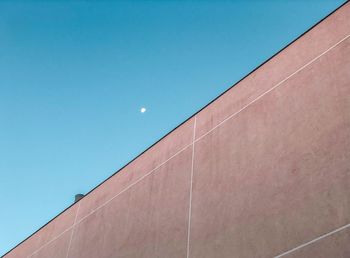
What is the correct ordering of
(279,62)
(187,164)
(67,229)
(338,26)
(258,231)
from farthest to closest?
(67,229) → (187,164) → (279,62) → (338,26) → (258,231)

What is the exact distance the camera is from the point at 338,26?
22.0 ft

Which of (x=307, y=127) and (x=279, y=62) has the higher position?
(x=279, y=62)

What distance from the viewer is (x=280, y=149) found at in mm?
6117

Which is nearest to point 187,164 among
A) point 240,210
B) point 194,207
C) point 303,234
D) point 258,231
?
point 194,207

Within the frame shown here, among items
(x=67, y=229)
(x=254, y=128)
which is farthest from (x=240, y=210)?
(x=67, y=229)

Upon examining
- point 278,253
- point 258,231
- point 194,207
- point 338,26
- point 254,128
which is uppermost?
point 338,26

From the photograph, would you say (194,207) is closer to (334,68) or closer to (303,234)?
(303,234)

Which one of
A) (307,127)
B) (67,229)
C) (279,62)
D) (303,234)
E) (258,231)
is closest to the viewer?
(303,234)

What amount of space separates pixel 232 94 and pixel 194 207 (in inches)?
87.0

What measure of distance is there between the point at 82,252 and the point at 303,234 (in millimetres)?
5624

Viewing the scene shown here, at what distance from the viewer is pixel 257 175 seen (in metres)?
6.20

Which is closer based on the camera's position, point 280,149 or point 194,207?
point 280,149

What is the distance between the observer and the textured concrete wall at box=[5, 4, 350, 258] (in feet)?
17.0

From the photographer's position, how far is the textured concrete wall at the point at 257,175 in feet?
17.0
